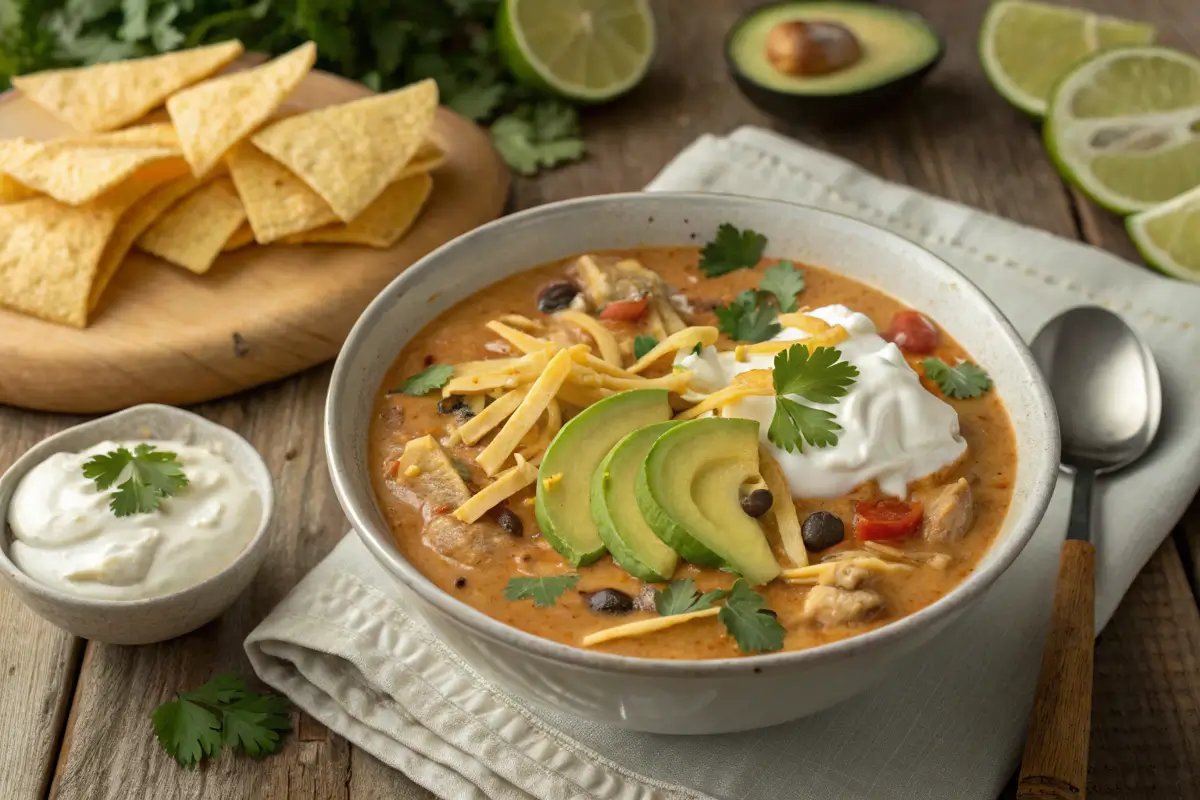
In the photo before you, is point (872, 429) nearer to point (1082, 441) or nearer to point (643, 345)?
point (643, 345)

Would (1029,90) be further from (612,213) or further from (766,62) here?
(612,213)

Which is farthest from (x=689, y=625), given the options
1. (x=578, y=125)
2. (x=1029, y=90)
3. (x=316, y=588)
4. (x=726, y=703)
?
(x=1029, y=90)

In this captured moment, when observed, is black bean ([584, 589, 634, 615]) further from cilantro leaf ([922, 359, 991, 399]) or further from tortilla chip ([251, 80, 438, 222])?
tortilla chip ([251, 80, 438, 222])

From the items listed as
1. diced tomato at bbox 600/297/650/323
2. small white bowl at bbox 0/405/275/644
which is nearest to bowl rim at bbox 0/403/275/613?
small white bowl at bbox 0/405/275/644

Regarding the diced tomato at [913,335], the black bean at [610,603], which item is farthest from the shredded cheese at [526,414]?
the diced tomato at [913,335]

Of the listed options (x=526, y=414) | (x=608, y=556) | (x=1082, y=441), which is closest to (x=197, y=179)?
(x=526, y=414)
